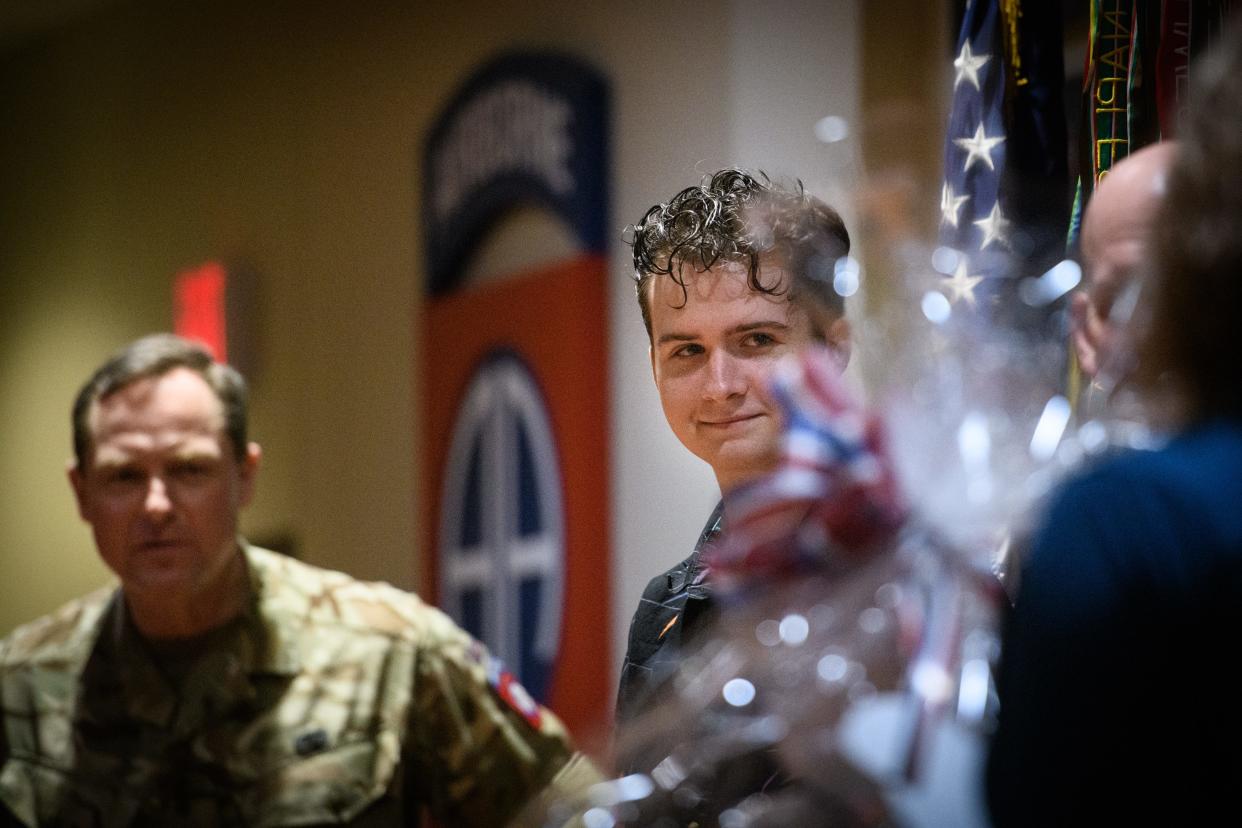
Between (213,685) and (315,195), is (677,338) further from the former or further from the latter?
(315,195)

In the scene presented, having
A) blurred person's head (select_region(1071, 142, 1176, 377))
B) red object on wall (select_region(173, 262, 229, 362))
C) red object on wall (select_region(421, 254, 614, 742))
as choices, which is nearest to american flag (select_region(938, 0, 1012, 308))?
blurred person's head (select_region(1071, 142, 1176, 377))

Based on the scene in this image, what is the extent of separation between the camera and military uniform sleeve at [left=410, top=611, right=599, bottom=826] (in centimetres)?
194

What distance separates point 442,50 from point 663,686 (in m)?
3.15

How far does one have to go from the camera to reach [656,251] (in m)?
1.27

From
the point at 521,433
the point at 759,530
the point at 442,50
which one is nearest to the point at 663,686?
the point at 759,530

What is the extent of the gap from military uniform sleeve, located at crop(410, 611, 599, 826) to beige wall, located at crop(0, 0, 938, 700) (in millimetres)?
498

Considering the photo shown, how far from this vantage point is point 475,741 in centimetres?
196

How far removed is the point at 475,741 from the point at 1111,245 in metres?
1.29

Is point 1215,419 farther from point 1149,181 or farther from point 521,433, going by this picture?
point 521,433

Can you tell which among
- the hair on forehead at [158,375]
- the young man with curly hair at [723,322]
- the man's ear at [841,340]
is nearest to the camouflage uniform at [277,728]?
the hair on forehead at [158,375]

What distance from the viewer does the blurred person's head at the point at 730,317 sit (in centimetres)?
118

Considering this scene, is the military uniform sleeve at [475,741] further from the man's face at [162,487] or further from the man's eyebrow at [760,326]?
the man's eyebrow at [760,326]

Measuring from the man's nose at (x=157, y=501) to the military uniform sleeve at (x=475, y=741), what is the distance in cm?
38

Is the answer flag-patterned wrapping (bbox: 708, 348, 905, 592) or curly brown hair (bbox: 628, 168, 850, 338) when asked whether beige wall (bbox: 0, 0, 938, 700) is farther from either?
flag-patterned wrapping (bbox: 708, 348, 905, 592)
